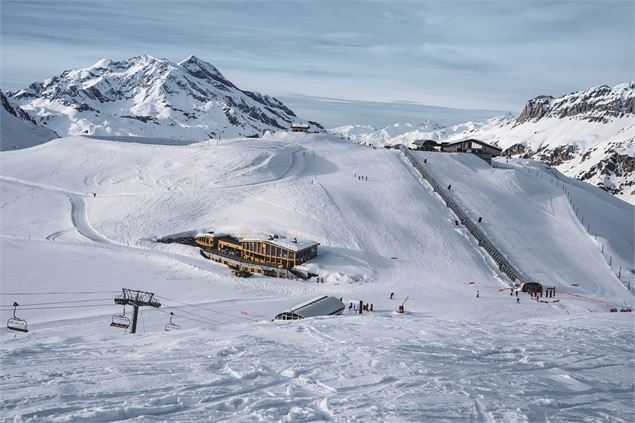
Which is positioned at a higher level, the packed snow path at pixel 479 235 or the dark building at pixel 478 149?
the dark building at pixel 478 149

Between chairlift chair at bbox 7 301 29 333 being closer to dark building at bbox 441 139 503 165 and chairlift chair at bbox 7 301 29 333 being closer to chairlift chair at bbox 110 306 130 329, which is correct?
chairlift chair at bbox 110 306 130 329

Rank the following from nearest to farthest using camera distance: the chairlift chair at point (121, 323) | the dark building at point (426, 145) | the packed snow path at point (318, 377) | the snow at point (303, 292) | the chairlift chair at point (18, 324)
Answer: the packed snow path at point (318, 377) < the snow at point (303, 292) < the chairlift chair at point (18, 324) < the chairlift chair at point (121, 323) < the dark building at point (426, 145)

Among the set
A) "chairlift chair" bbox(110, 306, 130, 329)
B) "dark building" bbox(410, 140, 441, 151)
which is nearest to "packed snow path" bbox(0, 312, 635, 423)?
"chairlift chair" bbox(110, 306, 130, 329)

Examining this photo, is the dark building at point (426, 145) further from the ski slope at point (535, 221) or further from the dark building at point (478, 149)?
the ski slope at point (535, 221)

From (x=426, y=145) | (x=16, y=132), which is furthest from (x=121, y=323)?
(x=16, y=132)

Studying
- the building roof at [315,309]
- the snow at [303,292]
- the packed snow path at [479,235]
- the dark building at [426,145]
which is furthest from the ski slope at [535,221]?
the building roof at [315,309]
